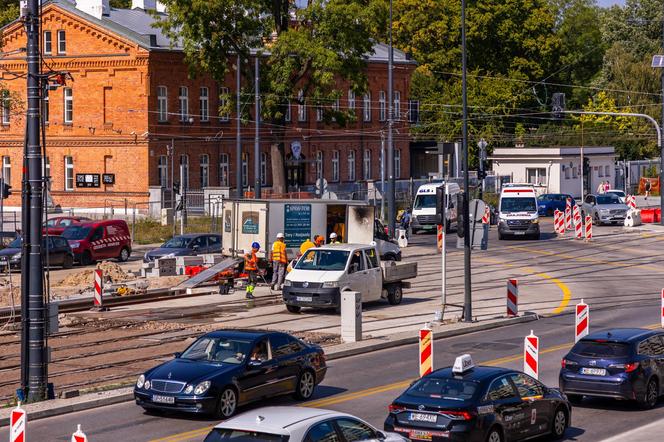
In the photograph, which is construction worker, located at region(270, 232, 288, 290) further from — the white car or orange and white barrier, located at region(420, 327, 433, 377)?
the white car

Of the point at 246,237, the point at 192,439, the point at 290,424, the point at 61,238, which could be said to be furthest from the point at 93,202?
the point at 290,424

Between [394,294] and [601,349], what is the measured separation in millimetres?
15171

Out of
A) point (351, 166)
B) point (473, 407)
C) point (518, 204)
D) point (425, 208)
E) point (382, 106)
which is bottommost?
point (473, 407)

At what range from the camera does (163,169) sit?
71.9 metres

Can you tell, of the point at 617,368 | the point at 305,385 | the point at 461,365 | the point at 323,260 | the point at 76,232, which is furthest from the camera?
the point at 76,232

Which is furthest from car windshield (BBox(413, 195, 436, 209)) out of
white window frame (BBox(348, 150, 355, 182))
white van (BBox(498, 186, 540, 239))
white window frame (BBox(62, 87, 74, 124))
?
white window frame (BBox(348, 150, 355, 182))

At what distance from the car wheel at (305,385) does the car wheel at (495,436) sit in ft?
15.7

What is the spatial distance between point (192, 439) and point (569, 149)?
2919 inches

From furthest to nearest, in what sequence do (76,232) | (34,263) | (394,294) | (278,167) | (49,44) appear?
(49,44) → (278,167) → (76,232) → (394,294) → (34,263)

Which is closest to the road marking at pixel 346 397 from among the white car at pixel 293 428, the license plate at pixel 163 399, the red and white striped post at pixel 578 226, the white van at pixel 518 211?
the license plate at pixel 163 399

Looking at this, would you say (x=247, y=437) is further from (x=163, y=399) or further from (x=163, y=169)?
(x=163, y=169)

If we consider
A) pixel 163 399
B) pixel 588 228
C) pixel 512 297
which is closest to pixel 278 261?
pixel 512 297

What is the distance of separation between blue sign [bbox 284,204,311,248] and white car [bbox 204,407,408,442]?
27.2 metres

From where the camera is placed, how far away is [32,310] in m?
20.4
